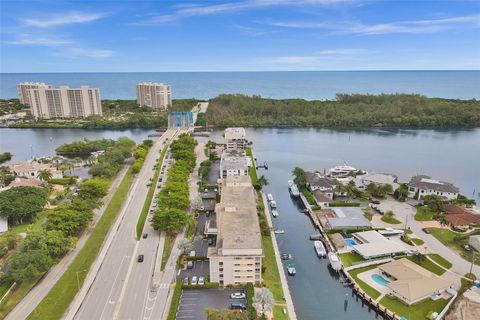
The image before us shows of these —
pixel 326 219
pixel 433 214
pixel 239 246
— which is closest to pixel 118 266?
pixel 239 246

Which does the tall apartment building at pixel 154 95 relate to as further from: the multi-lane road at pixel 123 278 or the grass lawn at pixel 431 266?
the grass lawn at pixel 431 266

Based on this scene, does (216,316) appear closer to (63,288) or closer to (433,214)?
(63,288)

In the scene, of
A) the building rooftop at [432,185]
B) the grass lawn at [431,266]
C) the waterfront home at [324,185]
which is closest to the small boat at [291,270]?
the grass lawn at [431,266]

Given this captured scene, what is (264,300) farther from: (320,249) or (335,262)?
(320,249)

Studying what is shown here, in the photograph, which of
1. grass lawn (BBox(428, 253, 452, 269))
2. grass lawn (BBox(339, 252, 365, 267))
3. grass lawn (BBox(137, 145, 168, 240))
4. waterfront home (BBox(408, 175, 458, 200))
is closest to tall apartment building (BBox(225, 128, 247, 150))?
grass lawn (BBox(137, 145, 168, 240))

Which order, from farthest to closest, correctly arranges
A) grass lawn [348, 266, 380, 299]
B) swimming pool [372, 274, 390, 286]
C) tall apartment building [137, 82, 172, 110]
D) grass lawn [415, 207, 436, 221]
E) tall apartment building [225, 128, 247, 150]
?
tall apartment building [137, 82, 172, 110] < tall apartment building [225, 128, 247, 150] < grass lawn [415, 207, 436, 221] < swimming pool [372, 274, 390, 286] < grass lawn [348, 266, 380, 299]

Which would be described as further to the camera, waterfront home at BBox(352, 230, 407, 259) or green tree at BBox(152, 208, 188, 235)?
green tree at BBox(152, 208, 188, 235)

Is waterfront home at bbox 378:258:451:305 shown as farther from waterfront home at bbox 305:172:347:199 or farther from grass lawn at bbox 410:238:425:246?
waterfront home at bbox 305:172:347:199
